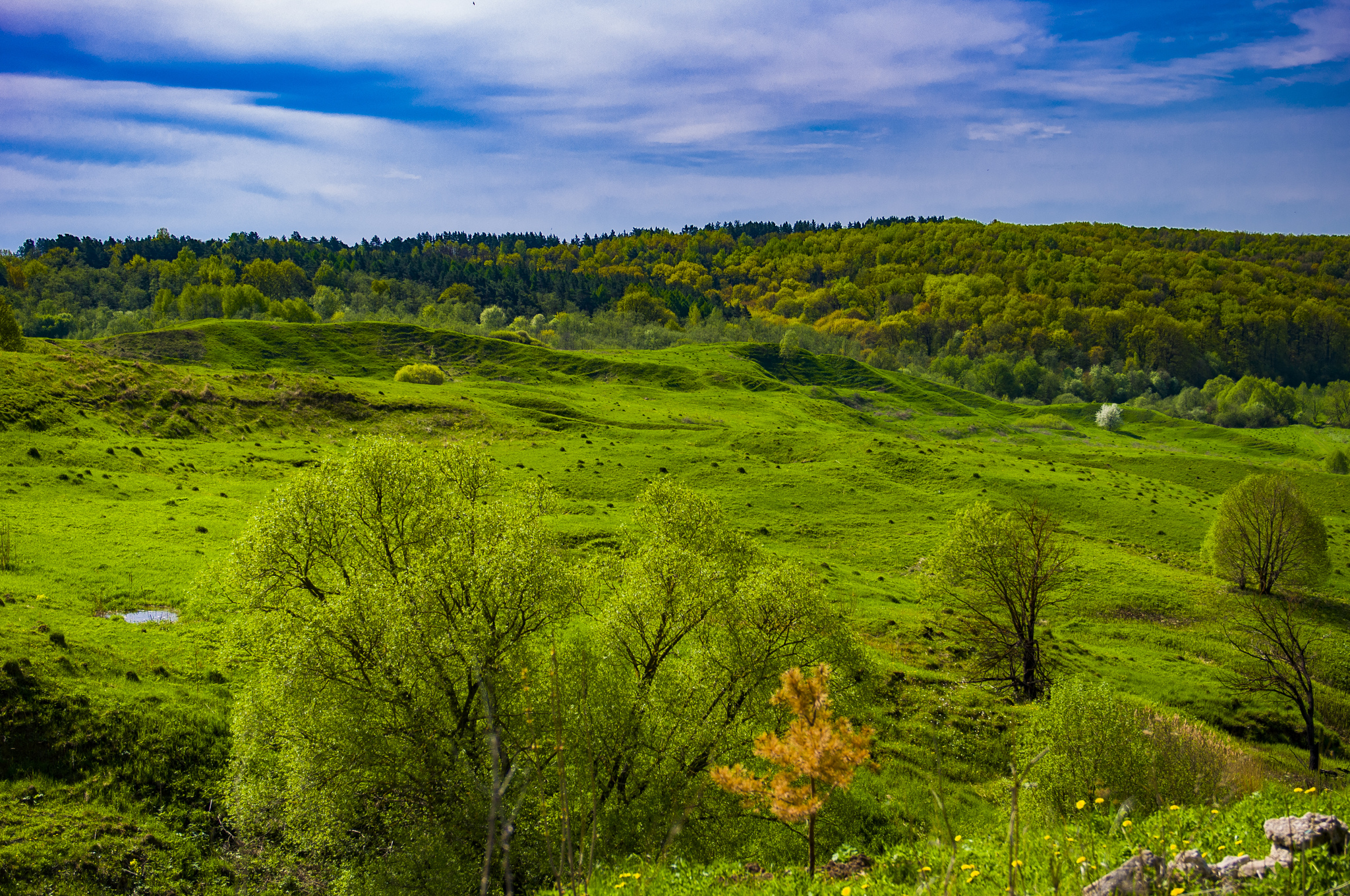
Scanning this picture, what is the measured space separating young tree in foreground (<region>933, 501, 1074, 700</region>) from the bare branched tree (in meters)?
9.96

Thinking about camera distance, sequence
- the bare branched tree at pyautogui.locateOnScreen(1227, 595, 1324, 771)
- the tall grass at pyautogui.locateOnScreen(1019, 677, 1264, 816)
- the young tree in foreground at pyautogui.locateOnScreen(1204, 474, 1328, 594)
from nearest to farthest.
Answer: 1. the tall grass at pyautogui.locateOnScreen(1019, 677, 1264, 816)
2. the bare branched tree at pyautogui.locateOnScreen(1227, 595, 1324, 771)
3. the young tree in foreground at pyautogui.locateOnScreen(1204, 474, 1328, 594)

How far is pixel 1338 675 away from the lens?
5103 centimetres

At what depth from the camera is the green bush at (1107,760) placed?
82.1 ft

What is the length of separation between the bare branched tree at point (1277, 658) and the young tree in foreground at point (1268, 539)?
Result: 2.45 meters

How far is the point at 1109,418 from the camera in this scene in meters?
177

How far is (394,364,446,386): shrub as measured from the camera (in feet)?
461

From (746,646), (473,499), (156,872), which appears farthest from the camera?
(473,499)

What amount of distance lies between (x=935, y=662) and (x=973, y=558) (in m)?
7.02

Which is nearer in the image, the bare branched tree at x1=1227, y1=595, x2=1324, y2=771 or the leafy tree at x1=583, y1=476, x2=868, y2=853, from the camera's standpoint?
the leafy tree at x1=583, y1=476, x2=868, y2=853

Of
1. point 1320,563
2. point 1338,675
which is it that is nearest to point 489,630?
point 1338,675

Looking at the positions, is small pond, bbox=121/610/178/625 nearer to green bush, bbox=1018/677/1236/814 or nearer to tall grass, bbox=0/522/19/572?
tall grass, bbox=0/522/19/572

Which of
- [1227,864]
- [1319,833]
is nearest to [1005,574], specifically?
[1319,833]

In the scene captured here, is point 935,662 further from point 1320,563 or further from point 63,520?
point 63,520

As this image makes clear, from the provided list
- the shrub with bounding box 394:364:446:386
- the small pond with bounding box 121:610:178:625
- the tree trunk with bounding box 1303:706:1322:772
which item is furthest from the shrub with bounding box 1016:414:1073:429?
the small pond with bounding box 121:610:178:625
